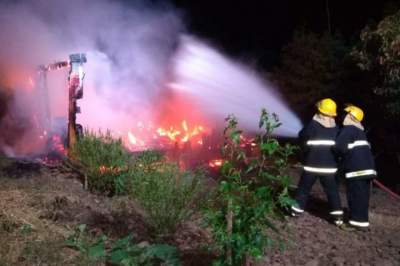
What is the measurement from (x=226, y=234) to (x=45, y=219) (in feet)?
8.70

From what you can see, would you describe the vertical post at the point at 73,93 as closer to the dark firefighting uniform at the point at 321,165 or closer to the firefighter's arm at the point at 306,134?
the firefighter's arm at the point at 306,134

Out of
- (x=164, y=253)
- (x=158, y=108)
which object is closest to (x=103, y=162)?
(x=164, y=253)

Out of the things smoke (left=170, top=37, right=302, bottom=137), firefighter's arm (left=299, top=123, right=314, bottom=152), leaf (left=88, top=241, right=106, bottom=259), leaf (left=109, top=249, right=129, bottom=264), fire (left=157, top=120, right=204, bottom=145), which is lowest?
leaf (left=88, top=241, right=106, bottom=259)

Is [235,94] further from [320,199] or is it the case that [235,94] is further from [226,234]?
[226,234]

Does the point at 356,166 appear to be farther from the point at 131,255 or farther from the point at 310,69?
the point at 310,69

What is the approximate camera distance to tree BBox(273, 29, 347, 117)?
11624mm

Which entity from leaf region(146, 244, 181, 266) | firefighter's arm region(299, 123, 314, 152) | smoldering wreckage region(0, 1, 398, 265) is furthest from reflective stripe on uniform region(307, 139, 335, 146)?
smoldering wreckage region(0, 1, 398, 265)

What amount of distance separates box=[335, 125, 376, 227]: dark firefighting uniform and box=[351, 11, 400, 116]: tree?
2.38 metres

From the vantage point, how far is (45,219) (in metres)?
5.54

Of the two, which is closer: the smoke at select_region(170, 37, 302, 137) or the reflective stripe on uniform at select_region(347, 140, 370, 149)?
the reflective stripe on uniform at select_region(347, 140, 370, 149)

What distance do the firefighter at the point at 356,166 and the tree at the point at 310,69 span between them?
15.7 ft

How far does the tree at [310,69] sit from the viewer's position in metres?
11.6

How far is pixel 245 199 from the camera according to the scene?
387 cm

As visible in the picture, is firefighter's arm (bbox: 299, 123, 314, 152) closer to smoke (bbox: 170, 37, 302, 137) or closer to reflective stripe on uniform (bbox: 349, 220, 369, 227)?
reflective stripe on uniform (bbox: 349, 220, 369, 227)
